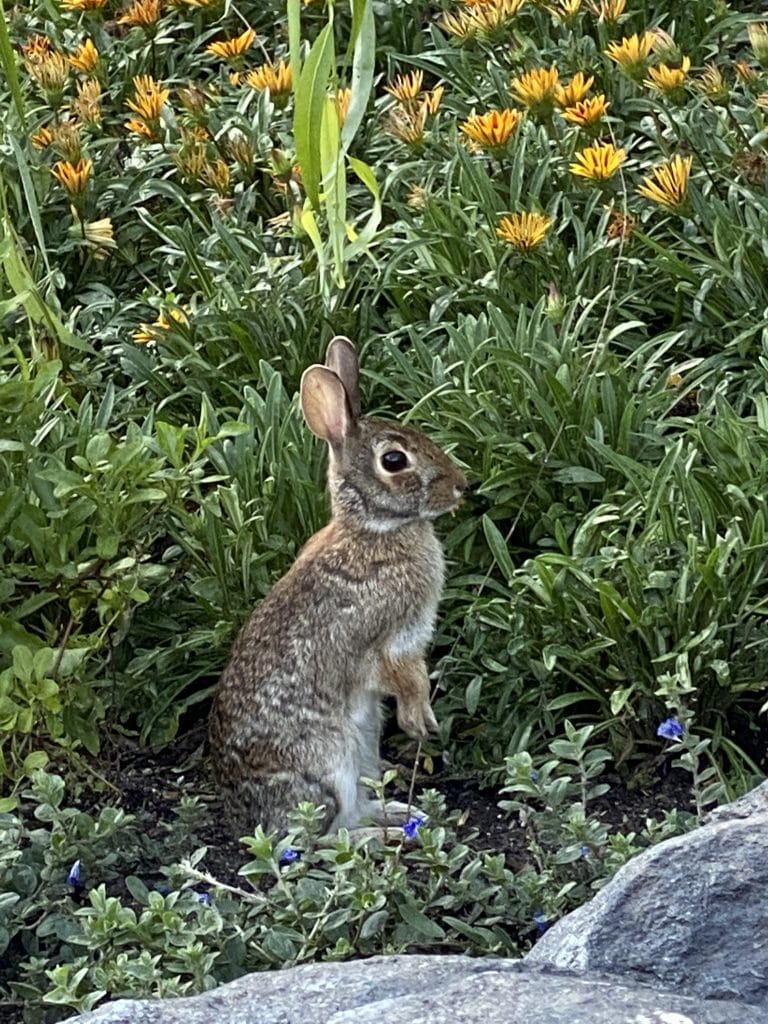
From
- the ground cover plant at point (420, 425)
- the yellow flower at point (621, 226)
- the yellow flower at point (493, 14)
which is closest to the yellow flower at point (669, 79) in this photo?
the ground cover plant at point (420, 425)

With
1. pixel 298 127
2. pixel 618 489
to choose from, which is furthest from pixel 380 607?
pixel 298 127

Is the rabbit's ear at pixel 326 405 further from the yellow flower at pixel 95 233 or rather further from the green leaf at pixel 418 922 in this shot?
the yellow flower at pixel 95 233

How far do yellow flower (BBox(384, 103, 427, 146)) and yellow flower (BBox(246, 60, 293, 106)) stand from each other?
0.43 metres

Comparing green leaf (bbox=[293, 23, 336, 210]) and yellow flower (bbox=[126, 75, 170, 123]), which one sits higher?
green leaf (bbox=[293, 23, 336, 210])

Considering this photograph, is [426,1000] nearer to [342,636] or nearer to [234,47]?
[342,636]

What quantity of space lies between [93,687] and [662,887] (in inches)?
98.9

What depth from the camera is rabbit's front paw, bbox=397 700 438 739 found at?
5.52 meters

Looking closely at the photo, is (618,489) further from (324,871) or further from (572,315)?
(324,871)

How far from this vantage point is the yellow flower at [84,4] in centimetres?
813

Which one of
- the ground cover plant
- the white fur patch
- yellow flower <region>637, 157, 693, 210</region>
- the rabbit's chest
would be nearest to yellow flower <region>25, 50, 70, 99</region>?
the ground cover plant

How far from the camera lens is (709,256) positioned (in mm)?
6777

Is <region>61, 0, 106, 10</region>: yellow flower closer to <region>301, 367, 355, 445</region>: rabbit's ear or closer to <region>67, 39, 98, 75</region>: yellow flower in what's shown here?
<region>67, 39, 98, 75</region>: yellow flower

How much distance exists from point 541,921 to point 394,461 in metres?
1.45

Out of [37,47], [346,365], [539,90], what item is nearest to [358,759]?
[346,365]
